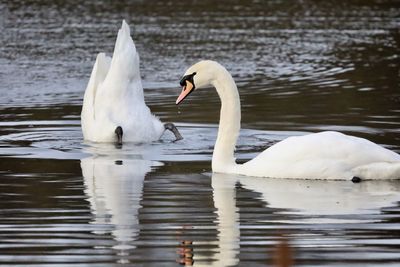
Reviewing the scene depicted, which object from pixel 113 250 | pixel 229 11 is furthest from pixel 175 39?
pixel 113 250

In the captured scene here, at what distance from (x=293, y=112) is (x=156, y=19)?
1116 cm

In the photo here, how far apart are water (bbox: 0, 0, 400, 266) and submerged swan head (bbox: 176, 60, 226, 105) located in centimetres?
74

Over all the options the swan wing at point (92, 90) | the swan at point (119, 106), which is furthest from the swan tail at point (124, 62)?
the swan wing at point (92, 90)

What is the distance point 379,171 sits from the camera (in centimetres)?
1059

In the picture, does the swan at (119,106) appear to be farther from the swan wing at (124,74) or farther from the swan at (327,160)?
the swan at (327,160)

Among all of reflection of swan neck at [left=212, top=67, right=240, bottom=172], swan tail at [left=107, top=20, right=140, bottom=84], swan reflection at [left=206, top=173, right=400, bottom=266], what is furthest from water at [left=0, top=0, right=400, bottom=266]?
swan tail at [left=107, top=20, right=140, bottom=84]

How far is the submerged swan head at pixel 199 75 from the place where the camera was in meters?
11.3

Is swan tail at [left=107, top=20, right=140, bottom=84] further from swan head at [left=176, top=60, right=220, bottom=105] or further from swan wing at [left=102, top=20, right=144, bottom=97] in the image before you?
swan head at [left=176, top=60, right=220, bottom=105]

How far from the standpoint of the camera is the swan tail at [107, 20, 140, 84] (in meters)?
14.2

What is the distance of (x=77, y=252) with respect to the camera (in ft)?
24.3

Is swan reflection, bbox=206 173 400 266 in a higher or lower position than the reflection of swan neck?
lower

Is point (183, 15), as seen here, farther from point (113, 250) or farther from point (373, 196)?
point (113, 250)

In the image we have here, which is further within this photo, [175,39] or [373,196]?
[175,39]

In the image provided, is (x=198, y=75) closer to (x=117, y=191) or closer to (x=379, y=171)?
(x=117, y=191)
